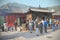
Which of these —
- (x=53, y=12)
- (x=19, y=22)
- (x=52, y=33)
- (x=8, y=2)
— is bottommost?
(x=52, y=33)

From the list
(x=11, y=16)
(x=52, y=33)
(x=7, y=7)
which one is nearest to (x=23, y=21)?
(x=11, y=16)

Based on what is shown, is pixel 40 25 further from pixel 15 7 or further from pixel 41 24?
pixel 15 7

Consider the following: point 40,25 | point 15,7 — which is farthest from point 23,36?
point 15,7

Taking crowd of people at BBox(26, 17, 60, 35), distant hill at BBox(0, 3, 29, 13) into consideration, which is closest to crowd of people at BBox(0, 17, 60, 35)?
crowd of people at BBox(26, 17, 60, 35)

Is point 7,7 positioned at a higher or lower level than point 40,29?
higher

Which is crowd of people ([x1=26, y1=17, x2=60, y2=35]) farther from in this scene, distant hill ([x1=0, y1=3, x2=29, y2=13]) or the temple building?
distant hill ([x1=0, y1=3, x2=29, y2=13])

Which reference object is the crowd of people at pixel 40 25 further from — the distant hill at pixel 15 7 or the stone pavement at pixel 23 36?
the distant hill at pixel 15 7

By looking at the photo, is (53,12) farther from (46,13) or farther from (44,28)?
(44,28)

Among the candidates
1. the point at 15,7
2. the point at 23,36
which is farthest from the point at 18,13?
the point at 23,36

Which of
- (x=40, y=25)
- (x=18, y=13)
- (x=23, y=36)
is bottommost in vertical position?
(x=23, y=36)

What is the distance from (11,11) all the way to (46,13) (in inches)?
21.3

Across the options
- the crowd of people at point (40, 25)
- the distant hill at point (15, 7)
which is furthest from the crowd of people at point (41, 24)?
the distant hill at point (15, 7)

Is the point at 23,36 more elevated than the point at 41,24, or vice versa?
the point at 41,24

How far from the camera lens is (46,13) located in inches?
80.6
